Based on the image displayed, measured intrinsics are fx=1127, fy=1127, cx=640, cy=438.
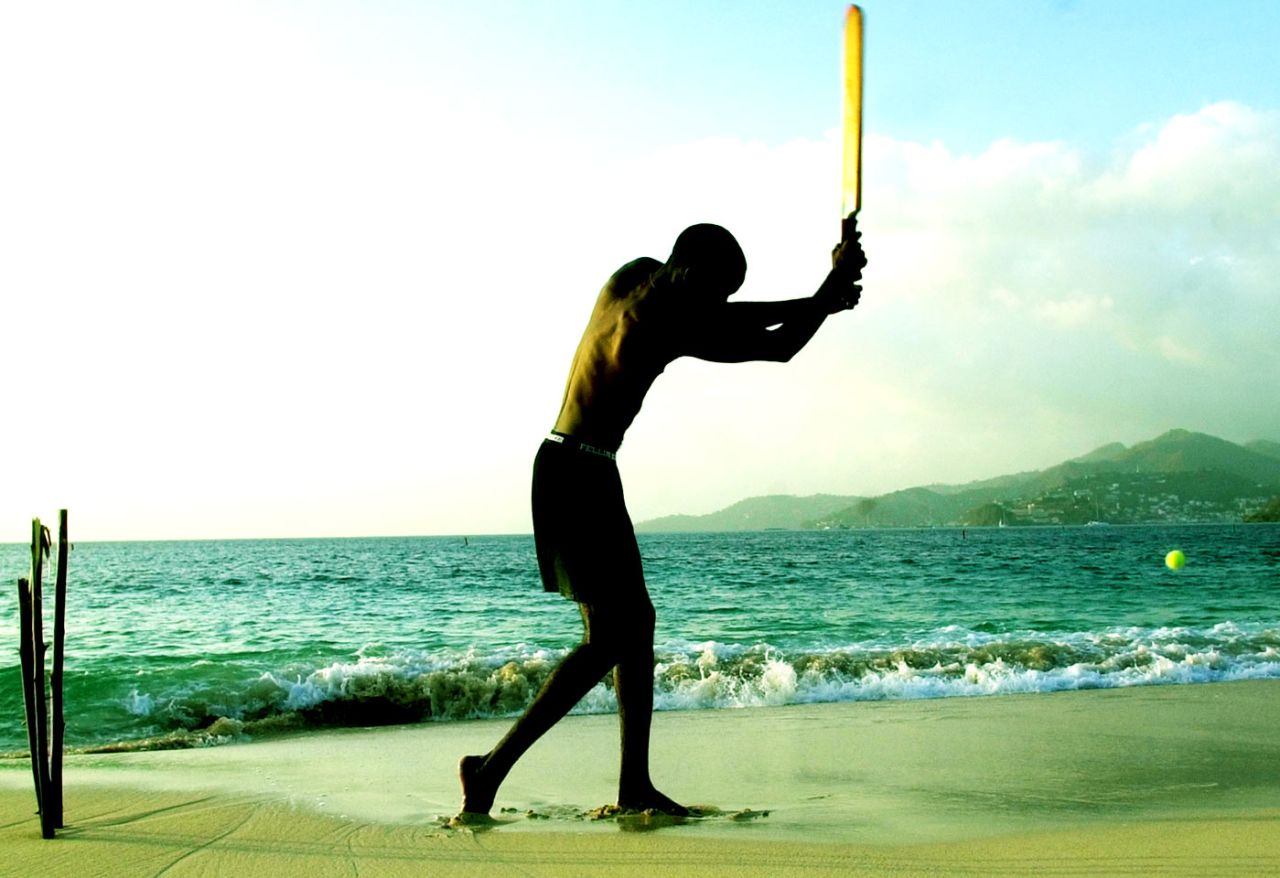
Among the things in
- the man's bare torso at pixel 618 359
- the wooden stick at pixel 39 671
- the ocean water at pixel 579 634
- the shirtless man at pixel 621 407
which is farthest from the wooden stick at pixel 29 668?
the ocean water at pixel 579 634

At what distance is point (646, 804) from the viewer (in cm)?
373

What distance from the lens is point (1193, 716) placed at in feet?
22.1

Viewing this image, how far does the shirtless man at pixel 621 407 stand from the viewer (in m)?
3.40

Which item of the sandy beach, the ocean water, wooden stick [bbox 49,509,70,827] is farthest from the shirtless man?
the ocean water

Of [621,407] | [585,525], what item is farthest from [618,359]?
[585,525]

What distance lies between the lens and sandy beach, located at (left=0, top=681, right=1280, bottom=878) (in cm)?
320

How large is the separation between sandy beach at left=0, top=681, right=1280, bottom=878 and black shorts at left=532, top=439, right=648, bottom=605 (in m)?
0.76

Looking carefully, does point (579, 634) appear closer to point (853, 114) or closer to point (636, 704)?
point (636, 704)

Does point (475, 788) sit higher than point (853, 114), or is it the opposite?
point (853, 114)

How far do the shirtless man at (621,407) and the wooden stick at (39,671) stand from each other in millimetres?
1463

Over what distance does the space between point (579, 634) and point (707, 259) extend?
38.2ft

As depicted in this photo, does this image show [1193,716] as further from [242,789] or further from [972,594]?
[972,594]

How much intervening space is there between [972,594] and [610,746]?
20977 millimetres

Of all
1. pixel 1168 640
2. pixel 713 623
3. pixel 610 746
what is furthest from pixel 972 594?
pixel 610 746
